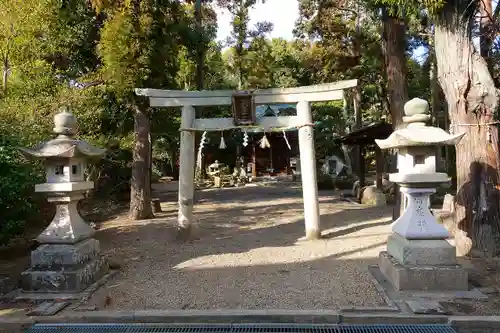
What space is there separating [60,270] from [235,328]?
2.61m

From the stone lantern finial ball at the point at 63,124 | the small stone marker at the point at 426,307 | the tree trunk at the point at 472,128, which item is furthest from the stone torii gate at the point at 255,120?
the small stone marker at the point at 426,307

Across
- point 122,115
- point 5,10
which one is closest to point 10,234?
point 122,115

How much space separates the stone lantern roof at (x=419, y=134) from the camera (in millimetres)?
5039

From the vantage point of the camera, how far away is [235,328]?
4.10 metres

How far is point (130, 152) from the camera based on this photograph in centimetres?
1357

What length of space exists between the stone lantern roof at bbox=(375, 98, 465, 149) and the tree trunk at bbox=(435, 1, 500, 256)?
144cm

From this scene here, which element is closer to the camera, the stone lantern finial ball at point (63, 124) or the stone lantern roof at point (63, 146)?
the stone lantern roof at point (63, 146)

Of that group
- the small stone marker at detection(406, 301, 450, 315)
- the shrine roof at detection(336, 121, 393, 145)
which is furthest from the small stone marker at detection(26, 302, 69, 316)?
the shrine roof at detection(336, 121, 393, 145)

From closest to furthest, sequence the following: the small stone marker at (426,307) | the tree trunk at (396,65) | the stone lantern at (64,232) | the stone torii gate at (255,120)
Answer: the small stone marker at (426,307)
the stone lantern at (64,232)
the stone torii gate at (255,120)
the tree trunk at (396,65)

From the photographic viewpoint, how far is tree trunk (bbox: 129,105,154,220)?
10.9 metres

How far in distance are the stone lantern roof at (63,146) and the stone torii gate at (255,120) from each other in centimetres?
246

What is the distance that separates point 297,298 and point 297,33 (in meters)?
18.7

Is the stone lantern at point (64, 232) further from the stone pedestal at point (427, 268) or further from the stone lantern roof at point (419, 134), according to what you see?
the stone lantern roof at point (419, 134)

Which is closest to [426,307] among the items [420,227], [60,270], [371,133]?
[420,227]
